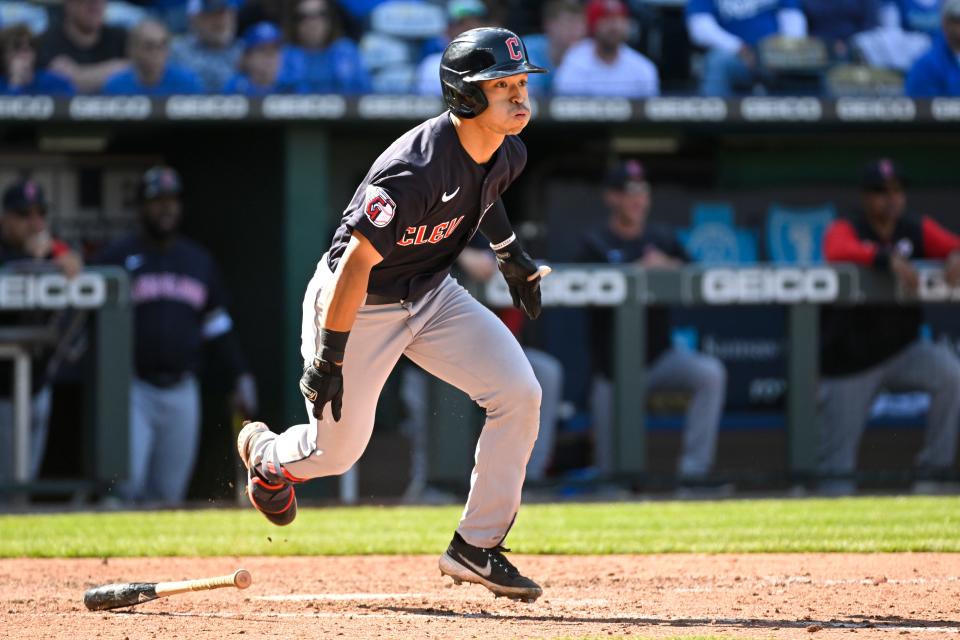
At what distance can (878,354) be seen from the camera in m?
8.55

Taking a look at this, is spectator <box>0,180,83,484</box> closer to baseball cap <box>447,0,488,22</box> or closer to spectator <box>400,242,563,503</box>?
spectator <box>400,242,563,503</box>

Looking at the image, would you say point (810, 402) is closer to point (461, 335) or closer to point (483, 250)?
point (483, 250)

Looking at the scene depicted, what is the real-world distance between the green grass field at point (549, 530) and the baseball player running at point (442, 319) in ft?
5.09

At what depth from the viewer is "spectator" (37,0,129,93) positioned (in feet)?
29.9

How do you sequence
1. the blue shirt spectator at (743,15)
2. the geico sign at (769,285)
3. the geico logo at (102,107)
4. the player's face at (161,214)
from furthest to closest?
the blue shirt spectator at (743,15) → the geico logo at (102,107) → the player's face at (161,214) → the geico sign at (769,285)

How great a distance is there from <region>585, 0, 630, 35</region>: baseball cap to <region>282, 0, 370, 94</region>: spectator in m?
1.47

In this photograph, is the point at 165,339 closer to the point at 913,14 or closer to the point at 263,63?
the point at 263,63

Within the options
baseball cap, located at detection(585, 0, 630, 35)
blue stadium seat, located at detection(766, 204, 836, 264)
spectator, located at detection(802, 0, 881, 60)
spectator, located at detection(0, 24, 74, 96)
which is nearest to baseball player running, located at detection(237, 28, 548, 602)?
spectator, located at detection(0, 24, 74, 96)

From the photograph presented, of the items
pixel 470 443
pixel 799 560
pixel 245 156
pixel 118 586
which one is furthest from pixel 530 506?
pixel 118 586

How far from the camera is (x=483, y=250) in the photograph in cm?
855

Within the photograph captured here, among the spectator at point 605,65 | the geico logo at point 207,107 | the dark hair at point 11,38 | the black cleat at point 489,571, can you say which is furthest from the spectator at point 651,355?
the black cleat at point 489,571

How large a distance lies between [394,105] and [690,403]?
97.2 inches

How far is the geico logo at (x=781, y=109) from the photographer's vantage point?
30.2ft

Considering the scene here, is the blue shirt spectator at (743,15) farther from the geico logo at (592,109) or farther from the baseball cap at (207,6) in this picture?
the baseball cap at (207,6)
